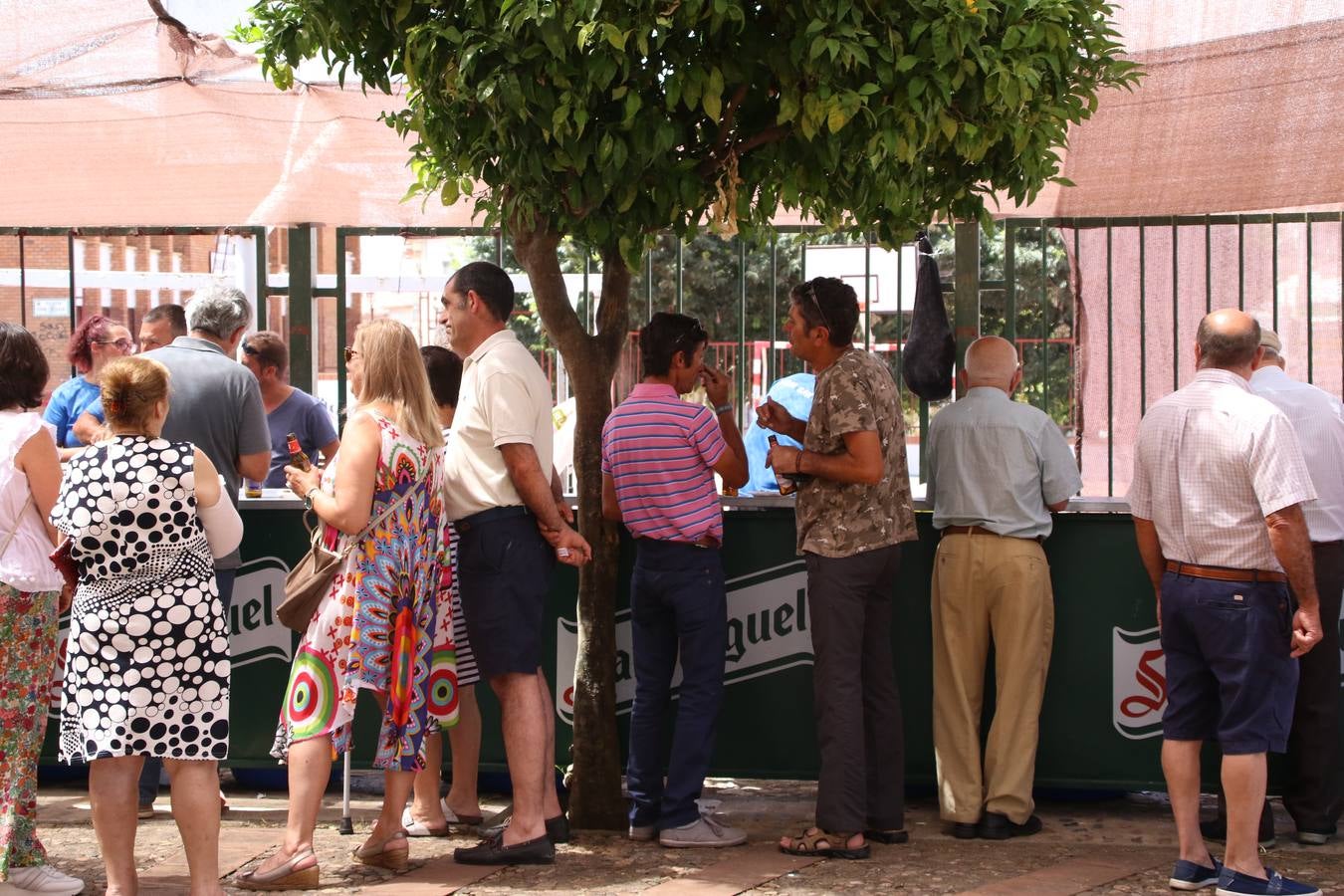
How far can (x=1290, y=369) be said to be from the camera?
651 cm

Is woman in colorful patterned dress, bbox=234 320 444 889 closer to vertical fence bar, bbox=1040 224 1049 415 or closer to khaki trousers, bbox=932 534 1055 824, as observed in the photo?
khaki trousers, bbox=932 534 1055 824

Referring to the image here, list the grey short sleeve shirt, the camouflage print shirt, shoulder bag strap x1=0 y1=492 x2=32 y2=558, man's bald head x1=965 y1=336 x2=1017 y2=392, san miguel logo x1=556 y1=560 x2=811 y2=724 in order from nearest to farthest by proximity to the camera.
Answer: shoulder bag strap x1=0 y1=492 x2=32 y2=558, the camouflage print shirt, the grey short sleeve shirt, man's bald head x1=965 y1=336 x2=1017 y2=392, san miguel logo x1=556 y1=560 x2=811 y2=724

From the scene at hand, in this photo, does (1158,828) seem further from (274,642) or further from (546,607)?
(274,642)

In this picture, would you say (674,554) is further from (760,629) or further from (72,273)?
(72,273)

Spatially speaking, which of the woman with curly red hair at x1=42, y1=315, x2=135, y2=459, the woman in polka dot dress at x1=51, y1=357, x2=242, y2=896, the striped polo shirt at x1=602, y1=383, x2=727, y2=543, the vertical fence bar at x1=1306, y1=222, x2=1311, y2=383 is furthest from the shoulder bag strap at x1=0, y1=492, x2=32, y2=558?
the vertical fence bar at x1=1306, y1=222, x2=1311, y2=383

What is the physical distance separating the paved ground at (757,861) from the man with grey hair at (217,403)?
515mm

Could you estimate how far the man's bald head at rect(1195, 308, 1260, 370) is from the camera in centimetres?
496

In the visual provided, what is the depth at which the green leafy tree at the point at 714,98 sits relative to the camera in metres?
4.18

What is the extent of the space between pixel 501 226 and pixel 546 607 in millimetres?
1764

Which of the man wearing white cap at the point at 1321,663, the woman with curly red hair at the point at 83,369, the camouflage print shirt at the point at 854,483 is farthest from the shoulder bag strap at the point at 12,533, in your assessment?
the man wearing white cap at the point at 1321,663

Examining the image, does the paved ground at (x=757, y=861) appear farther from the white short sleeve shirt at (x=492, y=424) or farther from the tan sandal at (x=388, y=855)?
the white short sleeve shirt at (x=492, y=424)

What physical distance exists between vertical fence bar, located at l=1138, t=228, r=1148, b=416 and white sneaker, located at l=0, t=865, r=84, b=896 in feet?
15.5

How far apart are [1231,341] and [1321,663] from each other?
53.5 inches

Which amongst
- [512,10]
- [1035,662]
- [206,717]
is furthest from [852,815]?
[512,10]
